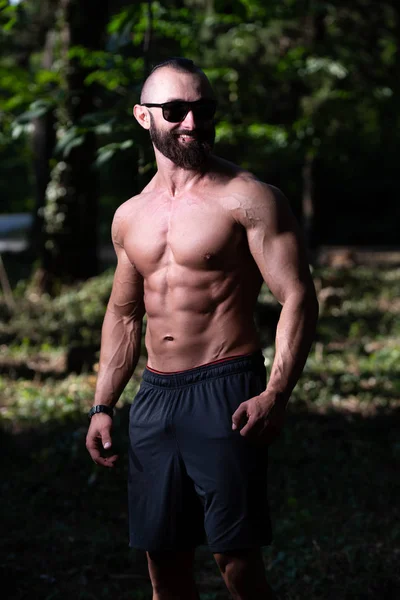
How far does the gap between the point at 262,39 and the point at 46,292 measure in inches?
296

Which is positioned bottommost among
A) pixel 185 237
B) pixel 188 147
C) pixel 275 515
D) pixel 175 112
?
pixel 275 515

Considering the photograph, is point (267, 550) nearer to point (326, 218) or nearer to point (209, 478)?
point (209, 478)

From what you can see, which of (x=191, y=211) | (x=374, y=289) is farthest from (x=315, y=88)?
(x=191, y=211)

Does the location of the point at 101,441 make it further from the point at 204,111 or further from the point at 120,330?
the point at 204,111

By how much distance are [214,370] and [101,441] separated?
0.54 meters

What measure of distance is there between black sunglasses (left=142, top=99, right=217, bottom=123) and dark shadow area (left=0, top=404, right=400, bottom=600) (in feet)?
8.29

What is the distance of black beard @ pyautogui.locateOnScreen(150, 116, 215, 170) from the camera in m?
3.07

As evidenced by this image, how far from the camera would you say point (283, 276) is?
2.97 meters

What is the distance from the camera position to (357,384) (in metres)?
8.23

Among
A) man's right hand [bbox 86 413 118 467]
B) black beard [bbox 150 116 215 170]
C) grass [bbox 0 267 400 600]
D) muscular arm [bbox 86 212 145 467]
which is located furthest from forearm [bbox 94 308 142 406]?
grass [bbox 0 267 400 600]

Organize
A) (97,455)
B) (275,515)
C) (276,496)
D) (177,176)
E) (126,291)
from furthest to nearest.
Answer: (276,496) → (275,515) → (126,291) → (97,455) → (177,176)

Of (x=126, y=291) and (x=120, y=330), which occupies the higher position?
(x=126, y=291)

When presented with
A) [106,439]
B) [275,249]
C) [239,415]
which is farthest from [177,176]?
[106,439]

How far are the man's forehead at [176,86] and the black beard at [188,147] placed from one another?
12cm
